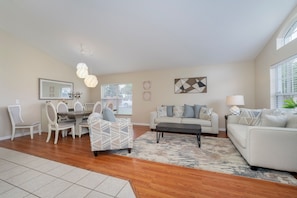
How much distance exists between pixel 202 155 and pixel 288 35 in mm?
3121

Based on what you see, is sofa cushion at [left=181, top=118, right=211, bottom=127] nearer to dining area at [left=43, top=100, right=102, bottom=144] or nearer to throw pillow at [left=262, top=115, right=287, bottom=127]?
throw pillow at [left=262, top=115, right=287, bottom=127]

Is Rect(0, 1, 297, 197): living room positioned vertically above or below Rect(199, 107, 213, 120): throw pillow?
above

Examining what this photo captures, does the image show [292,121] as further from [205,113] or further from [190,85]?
[190,85]

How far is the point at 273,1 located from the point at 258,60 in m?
2.11

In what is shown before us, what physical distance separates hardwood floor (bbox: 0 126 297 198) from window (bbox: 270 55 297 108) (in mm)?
2194

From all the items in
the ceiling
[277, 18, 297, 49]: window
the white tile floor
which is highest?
the ceiling

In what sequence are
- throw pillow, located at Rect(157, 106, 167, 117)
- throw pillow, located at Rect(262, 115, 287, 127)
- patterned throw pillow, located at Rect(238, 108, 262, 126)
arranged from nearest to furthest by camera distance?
throw pillow, located at Rect(262, 115, 287, 127) → patterned throw pillow, located at Rect(238, 108, 262, 126) → throw pillow, located at Rect(157, 106, 167, 117)

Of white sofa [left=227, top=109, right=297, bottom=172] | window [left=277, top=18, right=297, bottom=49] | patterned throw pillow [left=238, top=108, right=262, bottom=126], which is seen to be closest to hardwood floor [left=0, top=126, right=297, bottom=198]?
white sofa [left=227, top=109, right=297, bottom=172]

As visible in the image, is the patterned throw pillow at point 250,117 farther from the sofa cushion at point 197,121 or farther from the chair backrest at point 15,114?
the chair backrest at point 15,114

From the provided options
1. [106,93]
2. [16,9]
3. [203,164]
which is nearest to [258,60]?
[203,164]

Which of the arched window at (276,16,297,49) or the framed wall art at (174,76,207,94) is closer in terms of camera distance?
the arched window at (276,16,297,49)

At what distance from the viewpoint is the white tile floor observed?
64.9 inches

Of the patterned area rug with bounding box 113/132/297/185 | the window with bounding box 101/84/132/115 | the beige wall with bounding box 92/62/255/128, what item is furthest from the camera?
the window with bounding box 101/84/132/115

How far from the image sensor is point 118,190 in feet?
5.54
